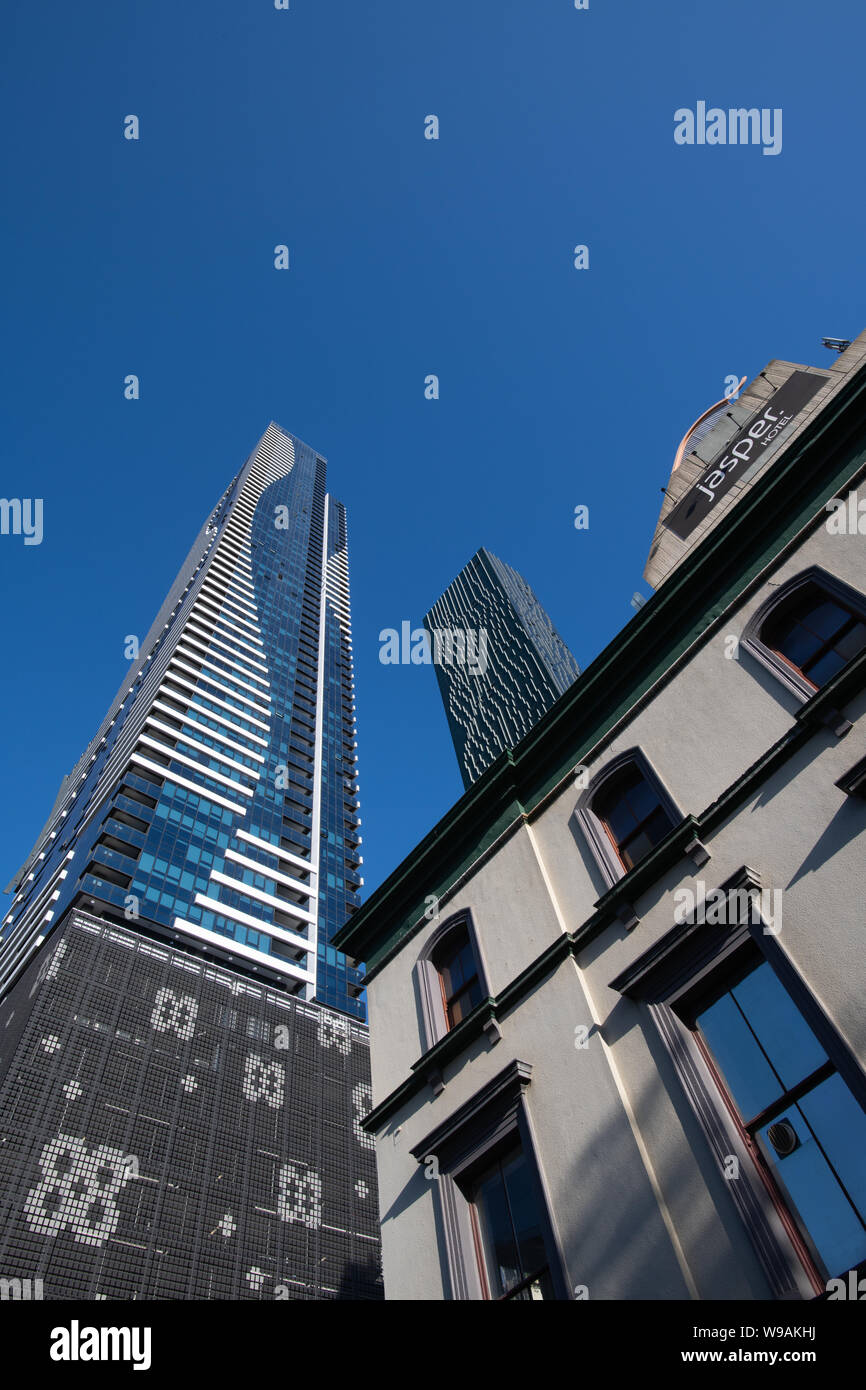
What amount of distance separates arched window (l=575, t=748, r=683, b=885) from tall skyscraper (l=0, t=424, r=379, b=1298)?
1421 inches

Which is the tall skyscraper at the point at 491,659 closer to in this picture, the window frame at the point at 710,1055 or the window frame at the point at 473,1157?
the window frame at the point at 473,1157

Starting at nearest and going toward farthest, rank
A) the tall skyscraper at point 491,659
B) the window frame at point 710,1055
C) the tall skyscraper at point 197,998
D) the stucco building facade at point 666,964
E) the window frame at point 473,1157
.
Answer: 1. the window frame at point 710,1055
2. the stucco building facade at point 666,964
3. the window frame at point 473,1157
4. the tall skyscraper at point 197,998
5. the tall skyscraper at point 491,659

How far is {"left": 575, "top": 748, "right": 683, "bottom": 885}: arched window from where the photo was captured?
12.9 metres

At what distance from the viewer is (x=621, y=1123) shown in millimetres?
10227

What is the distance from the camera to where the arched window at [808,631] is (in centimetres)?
1184

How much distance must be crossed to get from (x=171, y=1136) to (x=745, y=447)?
43.0 metres

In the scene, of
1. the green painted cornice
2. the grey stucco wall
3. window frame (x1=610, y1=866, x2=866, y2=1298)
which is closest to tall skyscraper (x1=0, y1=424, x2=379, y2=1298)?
the green painted cornice

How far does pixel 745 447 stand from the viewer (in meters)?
20.6

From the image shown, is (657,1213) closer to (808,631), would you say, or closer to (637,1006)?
(637,1006)

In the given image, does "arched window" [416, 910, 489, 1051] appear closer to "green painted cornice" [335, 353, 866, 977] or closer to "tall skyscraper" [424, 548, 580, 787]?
"green painted cornice" [335, 353, 866, 977]

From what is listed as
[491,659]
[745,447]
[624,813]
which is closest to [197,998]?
[624,813]

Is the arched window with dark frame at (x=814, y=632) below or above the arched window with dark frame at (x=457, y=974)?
above

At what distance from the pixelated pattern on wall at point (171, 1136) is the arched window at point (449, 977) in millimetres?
30848

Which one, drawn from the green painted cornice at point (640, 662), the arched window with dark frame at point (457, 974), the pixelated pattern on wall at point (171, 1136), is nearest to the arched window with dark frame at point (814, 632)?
the green painted cornice at point (640, 662)
